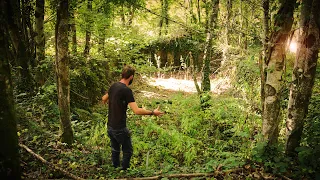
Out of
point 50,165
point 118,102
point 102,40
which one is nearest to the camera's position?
point 50,165

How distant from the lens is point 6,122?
2.46 metres

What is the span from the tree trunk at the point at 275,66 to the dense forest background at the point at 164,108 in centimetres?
2

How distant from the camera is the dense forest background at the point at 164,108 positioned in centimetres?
348

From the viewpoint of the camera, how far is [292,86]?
12.2 feet

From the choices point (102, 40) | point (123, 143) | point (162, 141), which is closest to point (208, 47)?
point (102, 40)

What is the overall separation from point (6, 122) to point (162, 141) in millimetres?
4493

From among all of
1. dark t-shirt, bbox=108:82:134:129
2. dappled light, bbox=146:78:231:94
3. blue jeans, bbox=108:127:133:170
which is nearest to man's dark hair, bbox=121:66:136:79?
dark t-shirt, bbox=108:82:134:129

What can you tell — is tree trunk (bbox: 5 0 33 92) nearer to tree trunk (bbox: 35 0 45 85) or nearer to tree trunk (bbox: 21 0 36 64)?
tree trunk (bbox: 21 0 36 64)

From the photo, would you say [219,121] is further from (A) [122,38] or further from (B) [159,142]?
(A) [122,38]

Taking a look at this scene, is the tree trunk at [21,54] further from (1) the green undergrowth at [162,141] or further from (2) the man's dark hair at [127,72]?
(2) the man's dark hair at [127,72]

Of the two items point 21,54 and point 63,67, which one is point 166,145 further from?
point 21,54

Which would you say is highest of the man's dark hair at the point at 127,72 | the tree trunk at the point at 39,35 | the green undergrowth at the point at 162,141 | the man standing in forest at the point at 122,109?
the tree trunk at the point at 39,35

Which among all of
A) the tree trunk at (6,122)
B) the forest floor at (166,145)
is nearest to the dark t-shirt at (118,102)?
the forest floor at (166,145)

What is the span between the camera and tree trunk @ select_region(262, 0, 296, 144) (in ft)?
12.7
